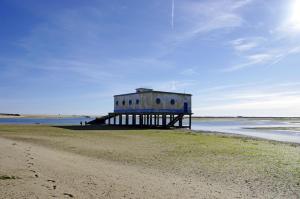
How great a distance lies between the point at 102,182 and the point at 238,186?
408 cm

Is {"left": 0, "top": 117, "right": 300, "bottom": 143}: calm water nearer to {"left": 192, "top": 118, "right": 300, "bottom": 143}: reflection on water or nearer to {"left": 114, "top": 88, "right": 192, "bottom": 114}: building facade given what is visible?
{"left": 192, "top": 118, "right": 300, "bottom": 143}: reflection on water

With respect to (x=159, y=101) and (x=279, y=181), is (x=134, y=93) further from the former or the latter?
(x=279, y=181)

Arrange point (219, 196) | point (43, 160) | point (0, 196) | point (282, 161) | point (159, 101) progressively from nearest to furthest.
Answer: point (0, 196) → point (219, 196) → point (43, 160) → point (282, 161) → point (159, 101)

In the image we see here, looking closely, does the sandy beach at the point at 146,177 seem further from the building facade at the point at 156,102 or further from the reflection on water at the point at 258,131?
the building facade at the point at 156,102

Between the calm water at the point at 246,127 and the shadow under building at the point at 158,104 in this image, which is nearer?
the calm water at the point at 246,127

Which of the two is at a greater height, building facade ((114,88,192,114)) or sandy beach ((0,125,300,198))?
building facade ((114,88,192,114))

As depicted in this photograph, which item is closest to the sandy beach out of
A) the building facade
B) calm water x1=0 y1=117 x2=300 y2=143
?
calm water x1=0 y1=117 x2=300 y2=143

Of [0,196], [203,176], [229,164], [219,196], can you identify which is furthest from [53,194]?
[229,164]

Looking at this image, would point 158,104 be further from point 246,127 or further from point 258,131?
point 246,127

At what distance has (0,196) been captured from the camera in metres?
7.70

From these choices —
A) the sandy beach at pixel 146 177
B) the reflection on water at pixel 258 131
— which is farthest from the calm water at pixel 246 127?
the sandy beach at pixel 146 177

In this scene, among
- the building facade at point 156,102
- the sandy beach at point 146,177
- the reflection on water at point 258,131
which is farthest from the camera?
the building facade at point 156,102

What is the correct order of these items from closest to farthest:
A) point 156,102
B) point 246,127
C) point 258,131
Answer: point 156,102 < point 258,131 < point 246,127

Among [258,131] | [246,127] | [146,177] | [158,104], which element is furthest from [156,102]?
[146,177]
